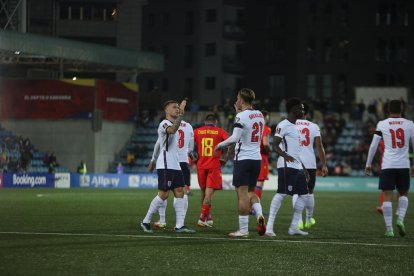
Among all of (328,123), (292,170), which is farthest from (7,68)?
(292,170)

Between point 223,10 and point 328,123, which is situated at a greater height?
point 223,10

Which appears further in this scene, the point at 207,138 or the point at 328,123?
the point at 328,123

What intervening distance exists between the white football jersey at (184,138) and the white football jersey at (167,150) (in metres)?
1.89

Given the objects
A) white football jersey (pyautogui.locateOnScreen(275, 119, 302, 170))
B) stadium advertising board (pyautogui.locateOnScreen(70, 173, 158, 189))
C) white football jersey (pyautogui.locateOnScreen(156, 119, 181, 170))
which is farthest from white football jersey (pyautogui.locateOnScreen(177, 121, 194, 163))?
stadium advertising board (pyautogui.locateOnScreen(70, 173, 158, 189))

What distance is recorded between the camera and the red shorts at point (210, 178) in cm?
2197

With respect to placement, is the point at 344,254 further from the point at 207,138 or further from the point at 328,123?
the point at 328,123

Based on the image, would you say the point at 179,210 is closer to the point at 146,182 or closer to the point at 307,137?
the point at 307,137

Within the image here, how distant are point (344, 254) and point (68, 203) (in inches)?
690

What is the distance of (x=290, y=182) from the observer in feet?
60.6

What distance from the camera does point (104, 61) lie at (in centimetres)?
5800

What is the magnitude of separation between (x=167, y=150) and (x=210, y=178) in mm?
3276

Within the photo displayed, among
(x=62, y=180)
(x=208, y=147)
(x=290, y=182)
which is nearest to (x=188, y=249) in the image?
(x=290, y=182)

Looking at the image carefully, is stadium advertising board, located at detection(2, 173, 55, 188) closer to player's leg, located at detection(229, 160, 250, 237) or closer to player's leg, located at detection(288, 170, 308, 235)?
player's leg, located at detection(288, 170, 308, 235)

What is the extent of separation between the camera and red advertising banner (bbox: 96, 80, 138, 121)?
196 ft
